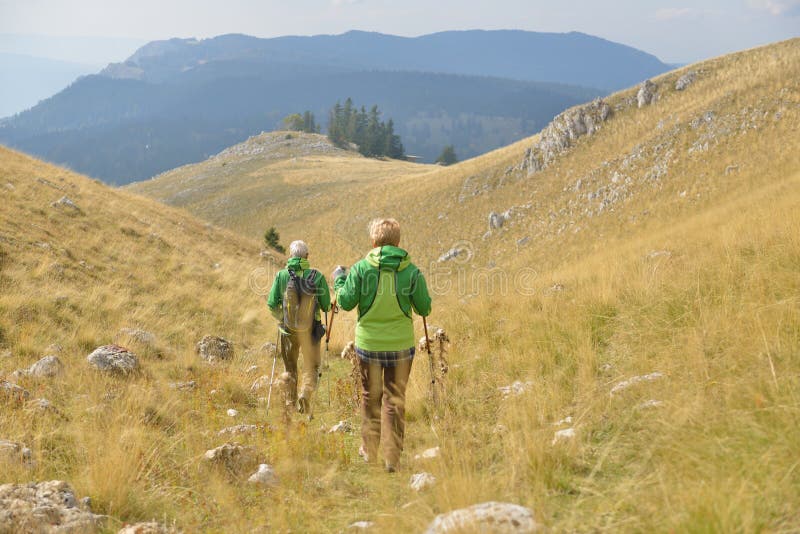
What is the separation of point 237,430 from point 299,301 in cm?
183

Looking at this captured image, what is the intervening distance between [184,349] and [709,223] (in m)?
12.7

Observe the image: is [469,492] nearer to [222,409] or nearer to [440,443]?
[440,443]

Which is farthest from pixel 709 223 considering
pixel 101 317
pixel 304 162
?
pixel 304 162

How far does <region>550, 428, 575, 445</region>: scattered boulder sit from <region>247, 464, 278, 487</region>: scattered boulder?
7.18 feet

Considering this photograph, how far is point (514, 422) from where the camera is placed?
412 cm

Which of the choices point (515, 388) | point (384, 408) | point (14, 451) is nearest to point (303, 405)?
point (384, 408)

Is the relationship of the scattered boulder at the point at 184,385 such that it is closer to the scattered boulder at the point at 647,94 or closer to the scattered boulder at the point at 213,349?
the scattered boulder at the point at 213,349

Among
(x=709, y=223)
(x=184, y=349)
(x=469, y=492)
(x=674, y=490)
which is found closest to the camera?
(x=674, y=490)

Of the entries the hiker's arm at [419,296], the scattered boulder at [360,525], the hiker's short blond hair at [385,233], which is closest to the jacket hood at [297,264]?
the hiker's short blond hair at [385,233]

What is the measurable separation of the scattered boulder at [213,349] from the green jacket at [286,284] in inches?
81.2

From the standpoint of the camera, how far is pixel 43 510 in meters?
3.03

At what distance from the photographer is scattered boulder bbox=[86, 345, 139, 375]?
6.16m

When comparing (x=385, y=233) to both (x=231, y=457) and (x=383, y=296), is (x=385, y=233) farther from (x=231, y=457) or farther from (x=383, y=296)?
(x=231, y=457)

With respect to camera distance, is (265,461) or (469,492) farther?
(265,461)
